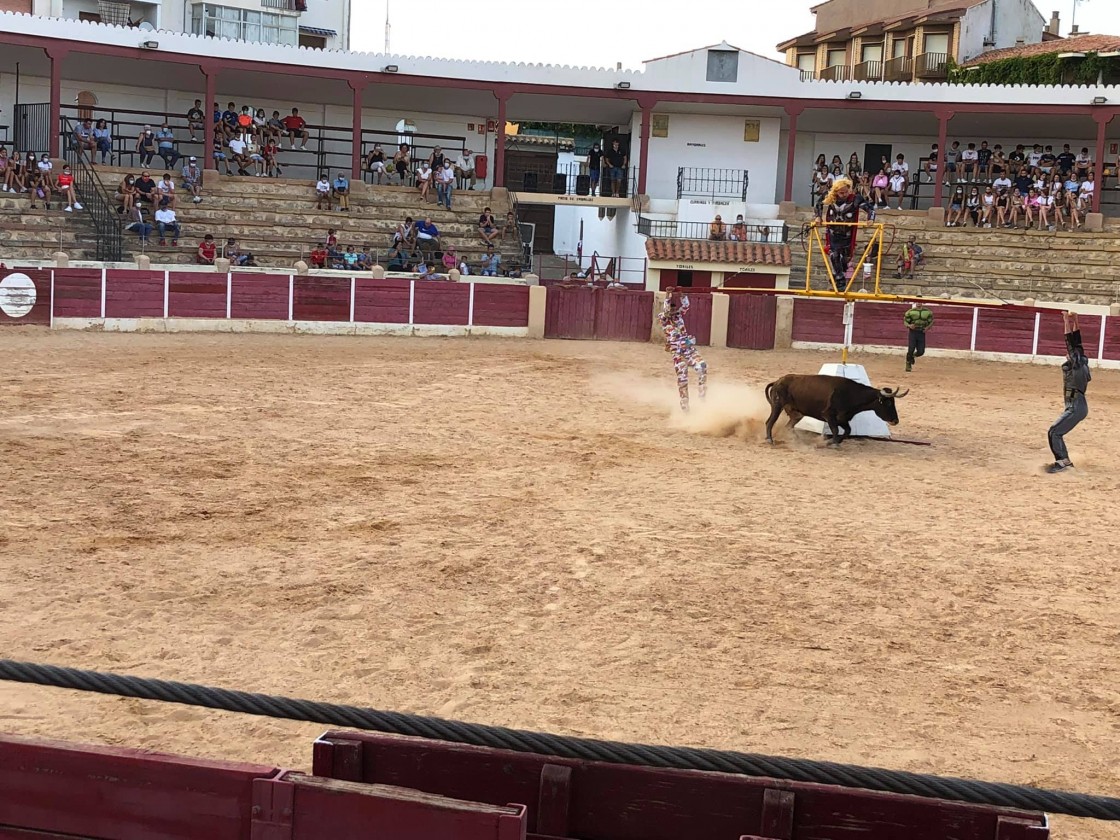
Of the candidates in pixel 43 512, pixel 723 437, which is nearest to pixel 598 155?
pixel 723 437

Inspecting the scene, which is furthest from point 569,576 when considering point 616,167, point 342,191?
point 616,167

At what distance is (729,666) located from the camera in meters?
6.15

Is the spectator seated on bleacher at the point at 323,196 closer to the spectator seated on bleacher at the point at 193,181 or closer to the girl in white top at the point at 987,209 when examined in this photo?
the spectator seated on bleacher at the point at 193,181

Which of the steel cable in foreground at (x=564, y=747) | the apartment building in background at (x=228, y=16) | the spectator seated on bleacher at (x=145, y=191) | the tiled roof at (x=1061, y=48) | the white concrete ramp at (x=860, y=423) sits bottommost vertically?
the white concrete ramp at (x=860, y=423)

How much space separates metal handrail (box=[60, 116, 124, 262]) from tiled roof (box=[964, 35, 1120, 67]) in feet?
97.6

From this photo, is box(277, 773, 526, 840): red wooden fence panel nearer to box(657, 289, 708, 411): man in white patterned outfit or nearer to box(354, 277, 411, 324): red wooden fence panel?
box(657, 289, 708, 411): man in white patterned outfit

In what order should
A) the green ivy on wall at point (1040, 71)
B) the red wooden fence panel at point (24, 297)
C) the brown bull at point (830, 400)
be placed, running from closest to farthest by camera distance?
the brown bull at point (830, 400) < the red wooden fence panel at point (24, 297) < the green ivy on wall at point (1040, 71)

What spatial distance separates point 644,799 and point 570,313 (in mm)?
21660

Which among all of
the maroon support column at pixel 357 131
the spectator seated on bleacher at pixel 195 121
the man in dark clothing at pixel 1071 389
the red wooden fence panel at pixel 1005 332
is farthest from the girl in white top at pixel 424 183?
the man in dark clothing at pixel 1071 389

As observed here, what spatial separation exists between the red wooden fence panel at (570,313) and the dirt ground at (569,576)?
32.3ft

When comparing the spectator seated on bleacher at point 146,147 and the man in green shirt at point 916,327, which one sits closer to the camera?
the man in green shirt at point 916,327

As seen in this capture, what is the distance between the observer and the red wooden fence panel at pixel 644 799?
2.90m

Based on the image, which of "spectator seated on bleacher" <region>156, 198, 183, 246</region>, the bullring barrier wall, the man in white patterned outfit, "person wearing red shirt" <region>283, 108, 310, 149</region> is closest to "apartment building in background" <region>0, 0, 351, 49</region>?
"person wearing red shirt" <region>283, 108, 310, 149</region>

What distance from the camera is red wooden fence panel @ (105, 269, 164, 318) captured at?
70.4 feet
